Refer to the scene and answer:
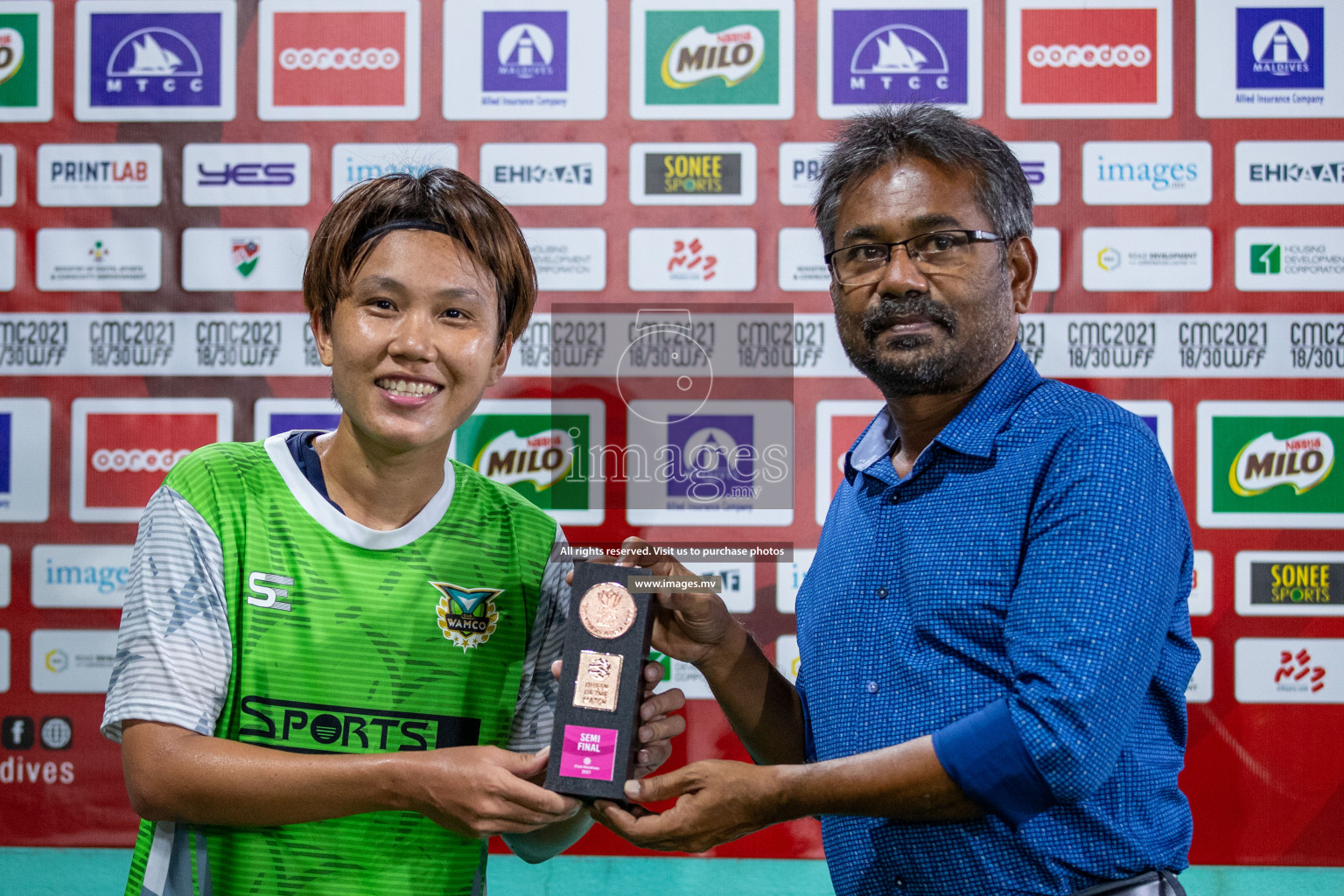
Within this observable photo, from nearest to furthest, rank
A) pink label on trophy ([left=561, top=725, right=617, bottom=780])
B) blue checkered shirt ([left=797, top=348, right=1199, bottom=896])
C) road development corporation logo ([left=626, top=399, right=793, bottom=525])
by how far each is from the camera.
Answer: blue checkered shirt ([left=797, top=348, right=1199, bottom=896]) < pink label on trophy ([left=561, top=725, right=617, bottom=780]) < road development corporation logo ([left=626, top=399, right=793, bottom=525])

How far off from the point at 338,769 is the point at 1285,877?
228 centimetres

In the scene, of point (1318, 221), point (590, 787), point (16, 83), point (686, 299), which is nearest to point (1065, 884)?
point (590, 787)

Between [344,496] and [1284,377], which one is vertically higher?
[1284,377]

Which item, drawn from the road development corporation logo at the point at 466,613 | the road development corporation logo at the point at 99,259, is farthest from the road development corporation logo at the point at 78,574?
the road development corporation logo at the point at 466,613

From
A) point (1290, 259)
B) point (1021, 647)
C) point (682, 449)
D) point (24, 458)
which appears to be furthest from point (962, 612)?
point (24, 458)

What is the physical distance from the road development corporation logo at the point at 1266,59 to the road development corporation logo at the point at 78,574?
2932 millimetres

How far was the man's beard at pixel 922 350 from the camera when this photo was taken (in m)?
1.21

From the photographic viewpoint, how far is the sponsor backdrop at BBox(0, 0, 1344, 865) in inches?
89.0

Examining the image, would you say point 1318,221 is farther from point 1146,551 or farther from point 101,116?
point 101,116

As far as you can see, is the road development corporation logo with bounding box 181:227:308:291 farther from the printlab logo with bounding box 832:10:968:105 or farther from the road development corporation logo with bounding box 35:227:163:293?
the printlab logo with bounding box 832:10:968:105

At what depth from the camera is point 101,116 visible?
7.80 feet

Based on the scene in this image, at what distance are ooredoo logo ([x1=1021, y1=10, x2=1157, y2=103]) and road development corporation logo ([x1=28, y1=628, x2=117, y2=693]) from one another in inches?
106

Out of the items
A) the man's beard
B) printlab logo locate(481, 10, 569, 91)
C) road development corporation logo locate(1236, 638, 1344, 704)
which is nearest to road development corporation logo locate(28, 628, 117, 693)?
printlab logo locate(481, 10, 569, 91)

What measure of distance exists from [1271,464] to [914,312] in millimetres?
1564
